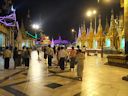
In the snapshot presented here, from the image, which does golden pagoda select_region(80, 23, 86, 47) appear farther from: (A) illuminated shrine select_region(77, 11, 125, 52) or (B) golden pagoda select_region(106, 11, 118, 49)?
(B) golden pagoda select_region(106, 11, 118, 49)

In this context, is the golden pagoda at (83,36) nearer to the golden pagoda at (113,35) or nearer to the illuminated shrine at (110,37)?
the illuminated shrine at (110,37)

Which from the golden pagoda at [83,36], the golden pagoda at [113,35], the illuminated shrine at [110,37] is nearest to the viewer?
the illuminated shrine at [110,37]

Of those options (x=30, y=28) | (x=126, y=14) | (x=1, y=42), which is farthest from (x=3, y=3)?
(x=30, y=28)

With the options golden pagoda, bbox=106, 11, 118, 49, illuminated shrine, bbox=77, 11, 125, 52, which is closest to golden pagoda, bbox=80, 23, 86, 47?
illuminated shrine, bbox=77, 11, 125, 52

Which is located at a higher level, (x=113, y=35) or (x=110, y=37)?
(x=113, y=35)

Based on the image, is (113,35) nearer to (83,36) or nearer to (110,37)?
(110,37)

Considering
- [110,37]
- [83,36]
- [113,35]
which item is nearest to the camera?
[113,35]

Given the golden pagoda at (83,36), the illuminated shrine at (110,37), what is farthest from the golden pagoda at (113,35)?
the golden pagoda at (83,36)

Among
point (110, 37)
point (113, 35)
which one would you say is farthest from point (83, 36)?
point (113, 35)

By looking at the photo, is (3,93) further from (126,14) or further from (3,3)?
(3,3)

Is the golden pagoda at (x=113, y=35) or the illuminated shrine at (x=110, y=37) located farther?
the golden pagoda at (x=113, y=35)

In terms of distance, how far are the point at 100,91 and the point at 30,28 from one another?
253 ft

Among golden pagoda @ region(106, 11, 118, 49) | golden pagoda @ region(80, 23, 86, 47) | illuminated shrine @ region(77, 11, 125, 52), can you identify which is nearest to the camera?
illuminated shrine @ region(77, 11, 125, 52)

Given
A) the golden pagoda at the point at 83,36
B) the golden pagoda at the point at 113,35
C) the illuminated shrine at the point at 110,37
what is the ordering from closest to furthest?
1. the illuminated shrine at the point at 110,37
2. the golden pagoda at the point at 113,35
3. the golden pagoda at the point at 83,36
